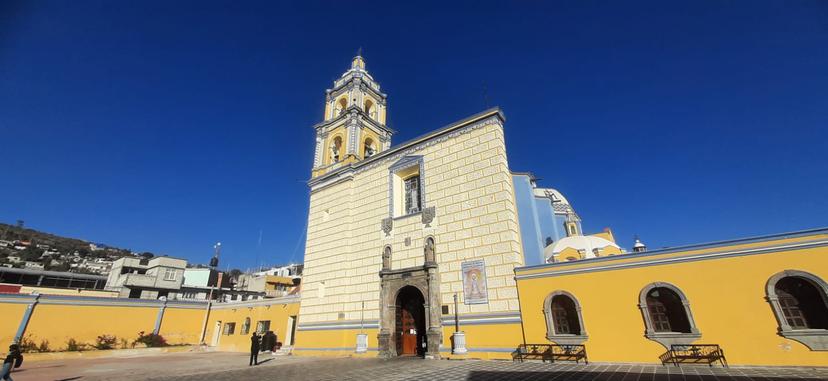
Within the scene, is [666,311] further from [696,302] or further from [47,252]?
[47,252]

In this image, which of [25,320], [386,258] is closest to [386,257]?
[386,258]

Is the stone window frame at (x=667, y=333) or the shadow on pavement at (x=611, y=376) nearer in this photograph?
the shadow on pavement at (x=611, y=376)

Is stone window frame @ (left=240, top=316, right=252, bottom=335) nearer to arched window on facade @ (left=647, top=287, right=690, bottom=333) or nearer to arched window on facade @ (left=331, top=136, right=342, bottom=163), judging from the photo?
arched window on facade @ (left=331, top=136, right=342, bottom=163)

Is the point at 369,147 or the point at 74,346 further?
the point at 369,147

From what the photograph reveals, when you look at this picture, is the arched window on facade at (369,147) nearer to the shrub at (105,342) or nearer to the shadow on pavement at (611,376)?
the shadow on pavement at (611,376)

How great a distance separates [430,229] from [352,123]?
9.17 meters

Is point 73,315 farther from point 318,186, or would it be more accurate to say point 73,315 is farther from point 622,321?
point 622,321

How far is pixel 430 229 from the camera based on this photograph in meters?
14.0

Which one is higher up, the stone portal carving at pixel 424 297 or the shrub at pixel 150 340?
the stone portal carving at pixel 424 297

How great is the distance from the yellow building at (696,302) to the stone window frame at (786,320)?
2 cm

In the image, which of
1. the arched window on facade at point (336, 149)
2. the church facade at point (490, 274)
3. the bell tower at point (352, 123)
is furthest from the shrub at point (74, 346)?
the arched window on facade at point (336, 149)

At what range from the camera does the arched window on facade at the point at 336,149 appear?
68.0 feet

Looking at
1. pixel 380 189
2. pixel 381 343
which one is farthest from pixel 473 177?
pixel 381 343

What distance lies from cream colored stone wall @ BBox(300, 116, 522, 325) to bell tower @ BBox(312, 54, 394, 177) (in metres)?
2.27
